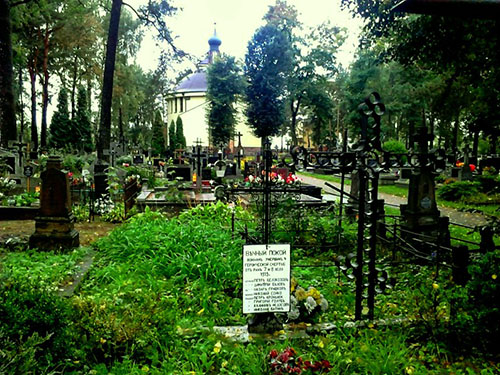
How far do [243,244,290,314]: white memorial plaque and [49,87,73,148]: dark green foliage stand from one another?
3423 cm

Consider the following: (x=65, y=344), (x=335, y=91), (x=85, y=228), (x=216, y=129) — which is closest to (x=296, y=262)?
(x=65, y=344)

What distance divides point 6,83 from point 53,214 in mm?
10158

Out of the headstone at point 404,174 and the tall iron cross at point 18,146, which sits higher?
the tall iron cross at point 18,146

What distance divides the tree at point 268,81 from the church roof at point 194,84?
14.1 meters

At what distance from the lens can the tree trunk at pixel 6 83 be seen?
16.0 m

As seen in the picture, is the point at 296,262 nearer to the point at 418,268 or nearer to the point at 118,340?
the point at 418,268

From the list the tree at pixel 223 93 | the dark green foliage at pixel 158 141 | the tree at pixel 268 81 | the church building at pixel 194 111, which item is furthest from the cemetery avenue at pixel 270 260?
the church building at pixel 194 111

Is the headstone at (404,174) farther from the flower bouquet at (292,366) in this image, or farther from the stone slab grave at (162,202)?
Result: the flower bouquet at (292,366)

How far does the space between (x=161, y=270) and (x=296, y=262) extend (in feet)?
7.21

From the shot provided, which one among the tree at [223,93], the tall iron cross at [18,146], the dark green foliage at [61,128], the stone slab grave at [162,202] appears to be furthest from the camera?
the tree at [223,93]

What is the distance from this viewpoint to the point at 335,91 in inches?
2120

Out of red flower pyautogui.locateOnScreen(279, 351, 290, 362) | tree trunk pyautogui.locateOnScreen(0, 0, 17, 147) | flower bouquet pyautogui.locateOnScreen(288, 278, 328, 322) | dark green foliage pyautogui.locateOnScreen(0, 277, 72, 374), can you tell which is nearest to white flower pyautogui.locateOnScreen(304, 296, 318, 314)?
flower bouquet pyautogui.locateOnScreen(288, 278, 328, 322)

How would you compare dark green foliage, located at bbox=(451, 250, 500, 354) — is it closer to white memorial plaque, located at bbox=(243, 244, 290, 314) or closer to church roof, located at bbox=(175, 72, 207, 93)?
white memorial plaque, located at bbox=(243, 244, 290, 314)

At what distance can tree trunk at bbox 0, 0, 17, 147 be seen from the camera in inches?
629
